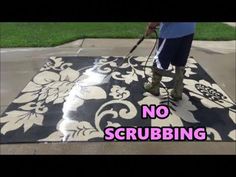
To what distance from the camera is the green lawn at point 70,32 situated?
7.07 metres

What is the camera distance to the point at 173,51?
4066 millimetres

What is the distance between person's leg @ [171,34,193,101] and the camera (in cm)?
404

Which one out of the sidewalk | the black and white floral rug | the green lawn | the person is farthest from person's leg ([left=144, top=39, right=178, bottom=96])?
the green lawn

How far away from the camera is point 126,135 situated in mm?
3539

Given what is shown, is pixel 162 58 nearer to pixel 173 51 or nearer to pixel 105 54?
pixel 173 51

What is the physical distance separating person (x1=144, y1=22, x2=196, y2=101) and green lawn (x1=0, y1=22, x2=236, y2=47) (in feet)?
10.9

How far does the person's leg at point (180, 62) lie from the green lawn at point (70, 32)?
3358 mm

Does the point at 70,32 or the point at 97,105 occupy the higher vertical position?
the point at 70,32

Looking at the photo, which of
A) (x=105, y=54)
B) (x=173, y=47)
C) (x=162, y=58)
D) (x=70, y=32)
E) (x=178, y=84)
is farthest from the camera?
(x=70, y=32)

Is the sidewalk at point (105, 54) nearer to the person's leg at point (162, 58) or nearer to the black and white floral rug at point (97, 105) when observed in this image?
the black and white floral rug at point (97, 105)

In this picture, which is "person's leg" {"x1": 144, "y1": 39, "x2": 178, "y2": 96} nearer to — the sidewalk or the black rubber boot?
the black rubber boot

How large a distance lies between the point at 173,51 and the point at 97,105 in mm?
1193

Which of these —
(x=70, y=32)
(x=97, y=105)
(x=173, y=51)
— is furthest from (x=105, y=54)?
(x=173, y=51)

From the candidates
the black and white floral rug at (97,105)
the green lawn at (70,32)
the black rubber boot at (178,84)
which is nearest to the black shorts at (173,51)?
the black rubber boot at (178,84)
